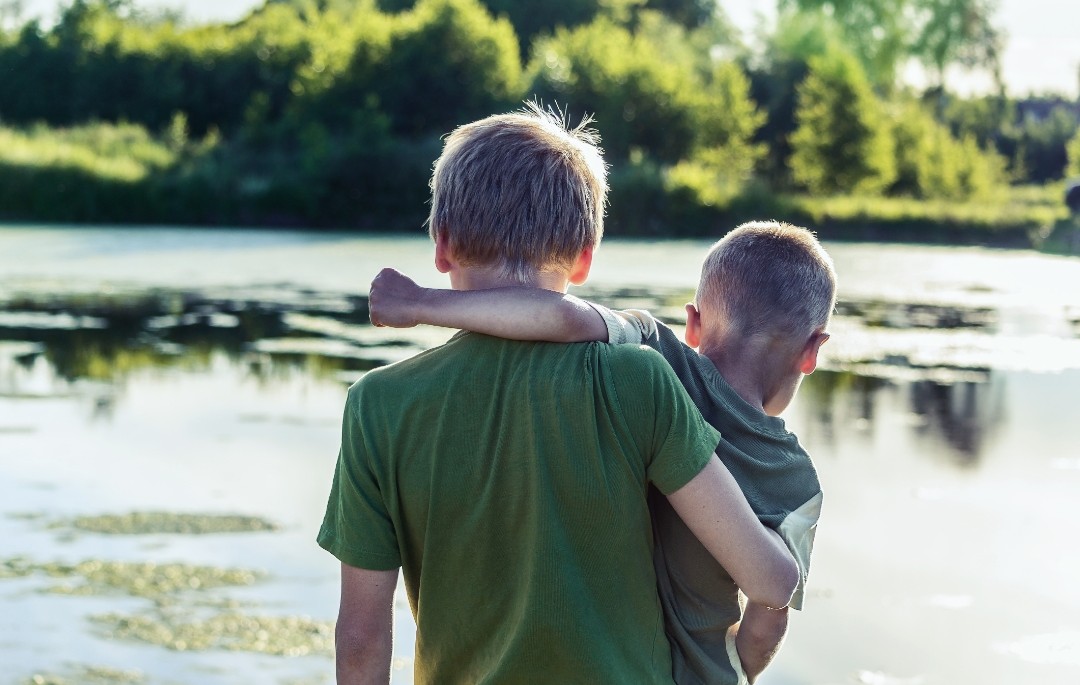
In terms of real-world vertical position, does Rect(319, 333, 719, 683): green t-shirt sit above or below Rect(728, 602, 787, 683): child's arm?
above

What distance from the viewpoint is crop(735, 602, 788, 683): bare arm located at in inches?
68.5

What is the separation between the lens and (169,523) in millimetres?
5172

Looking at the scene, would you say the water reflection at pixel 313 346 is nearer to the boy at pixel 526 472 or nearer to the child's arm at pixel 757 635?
the child's arm at pixel 757 635

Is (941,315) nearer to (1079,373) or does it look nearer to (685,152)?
(1079,373)

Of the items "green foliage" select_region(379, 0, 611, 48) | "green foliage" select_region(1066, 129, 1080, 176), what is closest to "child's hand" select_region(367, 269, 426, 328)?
"green foliage" select_region(1066, 129, 1080, 176)

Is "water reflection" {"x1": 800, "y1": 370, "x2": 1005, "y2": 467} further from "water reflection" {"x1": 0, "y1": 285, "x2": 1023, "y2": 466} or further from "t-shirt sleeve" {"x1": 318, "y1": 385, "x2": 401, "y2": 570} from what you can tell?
"t-shirt sleeve" {"x1": 318, "y1": 385, "x2": 401, "y2": 570}

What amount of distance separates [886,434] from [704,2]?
53.0 metres

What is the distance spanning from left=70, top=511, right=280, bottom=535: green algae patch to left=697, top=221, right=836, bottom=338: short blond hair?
3.65m

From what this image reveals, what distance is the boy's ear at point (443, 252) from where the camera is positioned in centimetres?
161

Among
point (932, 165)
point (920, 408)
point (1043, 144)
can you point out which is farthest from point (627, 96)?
point (920, 408)

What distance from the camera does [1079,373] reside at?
10148 millimetres

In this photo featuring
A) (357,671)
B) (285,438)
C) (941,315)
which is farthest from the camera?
(941,315)

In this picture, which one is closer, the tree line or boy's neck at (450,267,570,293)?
boy's neck at (450,267,570,293)

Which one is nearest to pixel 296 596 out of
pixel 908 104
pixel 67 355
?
pixel 67 355
